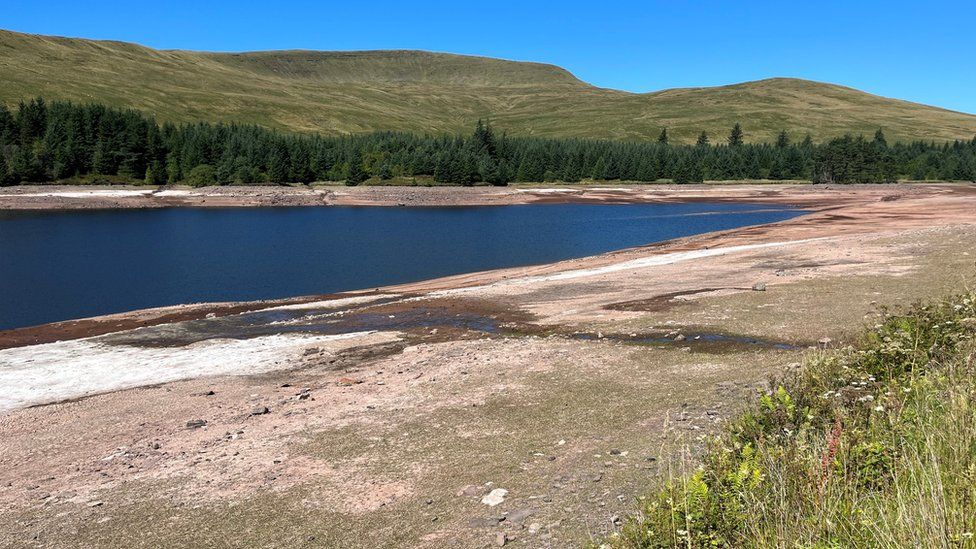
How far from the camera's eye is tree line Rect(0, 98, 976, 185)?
13950cm

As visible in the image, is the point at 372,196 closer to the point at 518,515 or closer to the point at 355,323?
the point at 355,323

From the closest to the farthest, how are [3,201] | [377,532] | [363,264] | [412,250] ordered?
[377,532]
[363,264]
[412,250]
[3,201]

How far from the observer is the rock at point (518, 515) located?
1002cm

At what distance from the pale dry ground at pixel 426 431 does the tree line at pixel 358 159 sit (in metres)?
125

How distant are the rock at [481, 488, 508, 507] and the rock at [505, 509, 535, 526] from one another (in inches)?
18.9

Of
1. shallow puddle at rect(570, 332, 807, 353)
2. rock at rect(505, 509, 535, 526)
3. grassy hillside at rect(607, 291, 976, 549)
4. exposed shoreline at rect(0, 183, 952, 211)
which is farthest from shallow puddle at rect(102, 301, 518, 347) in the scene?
exposed shoreline at rect(0, 183, 952, 211)

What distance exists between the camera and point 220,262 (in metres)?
60.4

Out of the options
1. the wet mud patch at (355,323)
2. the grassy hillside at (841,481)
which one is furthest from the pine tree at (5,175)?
the grassy hillside at (841,481)

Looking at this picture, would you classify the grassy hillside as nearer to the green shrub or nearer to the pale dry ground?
the pale dry ground

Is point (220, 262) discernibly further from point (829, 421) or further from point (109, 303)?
point (829, 421)

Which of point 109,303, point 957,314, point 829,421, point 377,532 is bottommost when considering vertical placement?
point 109,303

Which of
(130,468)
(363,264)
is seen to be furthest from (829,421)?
(363,264)

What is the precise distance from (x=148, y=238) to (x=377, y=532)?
7758cm

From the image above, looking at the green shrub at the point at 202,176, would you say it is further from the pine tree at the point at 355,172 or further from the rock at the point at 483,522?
the rock at the point at 483,522
